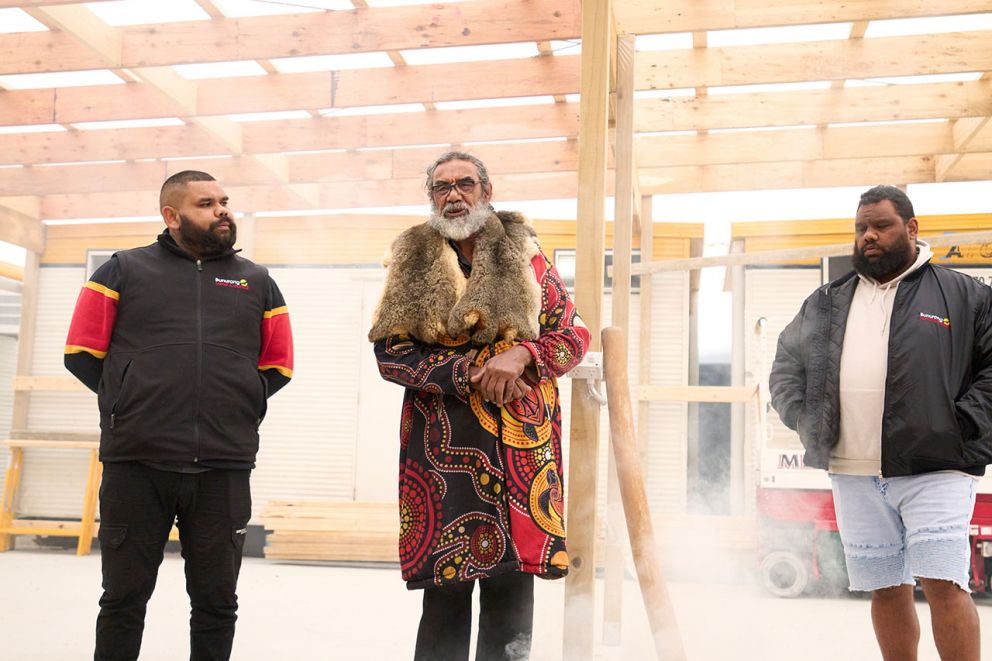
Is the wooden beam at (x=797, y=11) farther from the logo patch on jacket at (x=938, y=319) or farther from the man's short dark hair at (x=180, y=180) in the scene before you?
the man's short dark hair at (x=180, y=180)

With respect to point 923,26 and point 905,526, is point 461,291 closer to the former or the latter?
point 905,526

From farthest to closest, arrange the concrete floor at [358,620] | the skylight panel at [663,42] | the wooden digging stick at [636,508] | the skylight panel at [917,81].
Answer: the skylight panel at [917,81], the skylight panel at [663,42], the concrete floor at [358,620], the wooden digging stick at [636,508]

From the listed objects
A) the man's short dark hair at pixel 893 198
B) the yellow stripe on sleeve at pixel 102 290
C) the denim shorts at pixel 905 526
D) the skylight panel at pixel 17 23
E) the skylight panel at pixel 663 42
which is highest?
the skylight panel at pixel 663 42

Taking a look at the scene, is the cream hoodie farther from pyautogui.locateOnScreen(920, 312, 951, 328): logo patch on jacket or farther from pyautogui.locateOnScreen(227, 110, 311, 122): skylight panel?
pyautogui.locateOnScreen(227, 110, 311, 122): skylight panel

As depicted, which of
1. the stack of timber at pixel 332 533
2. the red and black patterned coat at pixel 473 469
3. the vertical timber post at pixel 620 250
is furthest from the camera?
the stack of timber at pixel 332 533

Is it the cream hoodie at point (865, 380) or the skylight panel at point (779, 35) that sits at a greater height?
the skylight panel at point (779, 35)

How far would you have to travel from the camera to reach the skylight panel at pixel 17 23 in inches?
200

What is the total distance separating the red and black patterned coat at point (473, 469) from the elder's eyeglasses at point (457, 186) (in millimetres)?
415

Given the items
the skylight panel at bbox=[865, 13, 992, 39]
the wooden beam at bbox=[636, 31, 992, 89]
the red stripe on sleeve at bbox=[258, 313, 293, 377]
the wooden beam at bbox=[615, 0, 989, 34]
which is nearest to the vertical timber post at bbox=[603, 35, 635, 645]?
the wooden beam at bbox=[615, 0, 989, 34]

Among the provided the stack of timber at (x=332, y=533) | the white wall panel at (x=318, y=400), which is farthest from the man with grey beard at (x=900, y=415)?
the white wall panel at (x=318, y=400)

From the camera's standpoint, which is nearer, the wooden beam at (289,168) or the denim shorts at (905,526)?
the denim shorts at (905,526)

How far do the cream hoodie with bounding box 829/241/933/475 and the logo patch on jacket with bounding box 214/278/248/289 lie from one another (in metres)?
1.78

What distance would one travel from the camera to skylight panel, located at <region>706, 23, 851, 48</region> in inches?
197

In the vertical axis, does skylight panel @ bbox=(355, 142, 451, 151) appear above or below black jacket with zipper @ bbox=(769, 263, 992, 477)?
above
